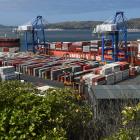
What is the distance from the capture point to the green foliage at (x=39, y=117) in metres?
11.1

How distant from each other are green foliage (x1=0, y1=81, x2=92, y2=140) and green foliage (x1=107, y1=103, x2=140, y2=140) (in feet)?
5.29

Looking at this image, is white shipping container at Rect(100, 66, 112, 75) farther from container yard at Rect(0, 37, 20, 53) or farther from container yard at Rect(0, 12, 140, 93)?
container yard at Rect(0, 37, 20, 53)

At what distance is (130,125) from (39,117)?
9.98ft

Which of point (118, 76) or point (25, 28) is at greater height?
point (25, 28)

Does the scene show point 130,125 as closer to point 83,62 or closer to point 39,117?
point 39,117

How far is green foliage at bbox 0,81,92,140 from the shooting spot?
36.3ft

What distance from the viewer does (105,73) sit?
64.4 m

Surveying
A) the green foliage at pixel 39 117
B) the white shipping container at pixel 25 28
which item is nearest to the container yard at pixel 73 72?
the white shipping container at pixel 25 28

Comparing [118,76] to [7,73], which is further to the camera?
[118,76]

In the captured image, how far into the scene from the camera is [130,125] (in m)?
12.3

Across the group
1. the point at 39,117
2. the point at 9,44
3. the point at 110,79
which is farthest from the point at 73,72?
the point at 39,117

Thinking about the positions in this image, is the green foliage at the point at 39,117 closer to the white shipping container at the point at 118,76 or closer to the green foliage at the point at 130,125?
the green foliage at the point at 130,125

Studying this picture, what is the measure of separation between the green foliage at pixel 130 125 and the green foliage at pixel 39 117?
5.29 feet

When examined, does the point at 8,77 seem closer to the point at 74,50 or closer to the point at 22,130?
the point at 74,50
